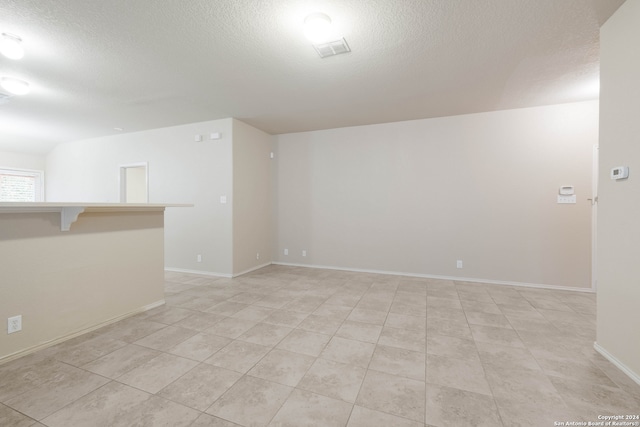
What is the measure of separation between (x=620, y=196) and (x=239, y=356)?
3156 mm

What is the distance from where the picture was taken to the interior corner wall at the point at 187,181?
4.55 metres

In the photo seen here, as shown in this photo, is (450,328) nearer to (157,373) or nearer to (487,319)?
(487,319)

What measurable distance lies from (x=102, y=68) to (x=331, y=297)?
12.4 ft

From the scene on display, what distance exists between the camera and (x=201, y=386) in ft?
5.72

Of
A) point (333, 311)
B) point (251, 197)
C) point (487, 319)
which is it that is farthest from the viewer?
point (251, 197)

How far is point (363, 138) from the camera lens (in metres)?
4.91

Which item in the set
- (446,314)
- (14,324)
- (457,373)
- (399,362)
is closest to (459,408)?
(457,373)

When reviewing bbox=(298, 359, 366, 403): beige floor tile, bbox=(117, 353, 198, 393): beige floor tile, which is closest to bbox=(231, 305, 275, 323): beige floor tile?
bbox=(117, 353, 198, 393): beige floor tile

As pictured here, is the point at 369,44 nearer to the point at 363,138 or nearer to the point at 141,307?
the point at 363,138

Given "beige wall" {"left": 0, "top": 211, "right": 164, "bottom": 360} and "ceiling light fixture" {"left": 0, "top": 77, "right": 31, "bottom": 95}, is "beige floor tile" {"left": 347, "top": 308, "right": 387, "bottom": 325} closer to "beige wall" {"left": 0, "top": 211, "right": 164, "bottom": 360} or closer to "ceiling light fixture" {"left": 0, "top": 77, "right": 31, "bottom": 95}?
"beige wall" {"left": 0, "top": 211, "right": 164, "bottom": 360}

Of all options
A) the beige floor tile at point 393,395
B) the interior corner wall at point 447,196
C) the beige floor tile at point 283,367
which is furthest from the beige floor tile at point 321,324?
the interior corner wall at point 447,196

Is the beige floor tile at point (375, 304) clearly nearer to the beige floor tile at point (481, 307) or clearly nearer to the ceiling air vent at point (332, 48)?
the beige floor tile at point (481, 307)

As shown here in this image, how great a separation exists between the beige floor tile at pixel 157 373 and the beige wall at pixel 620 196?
10.4ft

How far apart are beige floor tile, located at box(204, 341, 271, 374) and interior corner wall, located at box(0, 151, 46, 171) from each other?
7.80 meters
